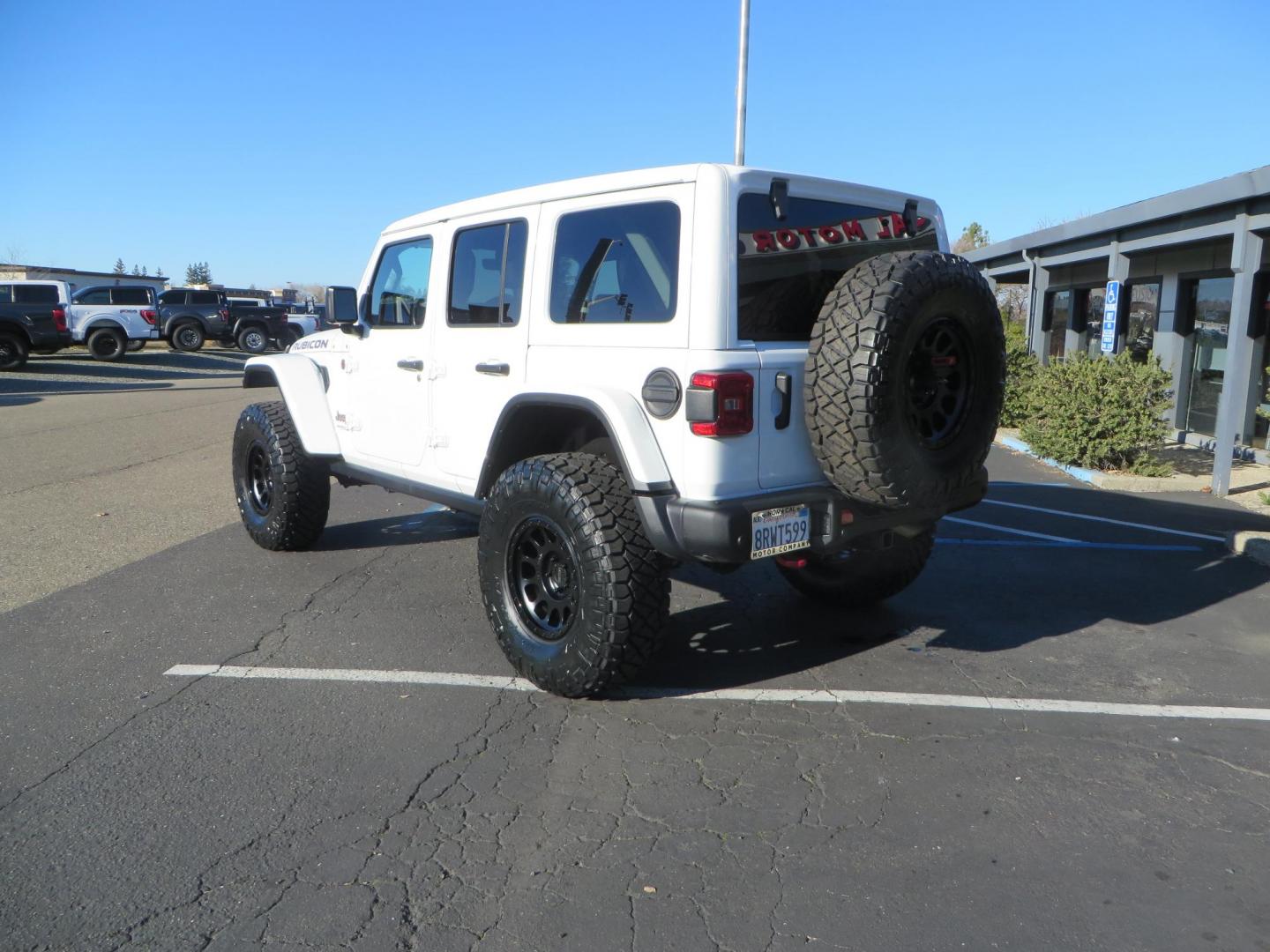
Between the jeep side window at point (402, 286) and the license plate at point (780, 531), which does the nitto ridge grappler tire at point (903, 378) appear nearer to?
the license plate at point (780, 531)

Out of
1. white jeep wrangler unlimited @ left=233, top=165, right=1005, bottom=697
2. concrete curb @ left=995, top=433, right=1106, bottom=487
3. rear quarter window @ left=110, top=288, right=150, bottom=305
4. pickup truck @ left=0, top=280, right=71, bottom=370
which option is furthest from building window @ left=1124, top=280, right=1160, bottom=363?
rear quarter window @ left=110, top=288, right=150, bottom=305

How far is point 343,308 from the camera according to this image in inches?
223

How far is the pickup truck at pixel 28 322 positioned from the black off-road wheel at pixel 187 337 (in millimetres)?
8054

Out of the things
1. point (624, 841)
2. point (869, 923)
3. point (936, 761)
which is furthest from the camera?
point (936, 761)

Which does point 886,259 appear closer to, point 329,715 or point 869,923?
point 869,923

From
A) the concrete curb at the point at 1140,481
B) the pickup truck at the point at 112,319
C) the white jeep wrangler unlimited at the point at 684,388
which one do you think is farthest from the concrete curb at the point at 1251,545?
the pickup truck at the point at 112,319

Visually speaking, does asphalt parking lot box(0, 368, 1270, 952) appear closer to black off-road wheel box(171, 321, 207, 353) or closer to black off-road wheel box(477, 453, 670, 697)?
black off-road wheel box(477, 453, 670, 697)

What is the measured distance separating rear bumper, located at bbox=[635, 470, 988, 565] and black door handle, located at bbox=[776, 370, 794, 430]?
27cm

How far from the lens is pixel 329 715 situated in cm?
400

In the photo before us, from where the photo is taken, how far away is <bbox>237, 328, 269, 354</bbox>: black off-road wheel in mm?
33094

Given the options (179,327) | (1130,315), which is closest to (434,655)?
(1130,315)

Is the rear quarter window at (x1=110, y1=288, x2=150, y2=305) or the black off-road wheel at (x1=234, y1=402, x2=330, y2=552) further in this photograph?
the rear quarter window at (x1=110, y1=288, x2=150, y2=305)

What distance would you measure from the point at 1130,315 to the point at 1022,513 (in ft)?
30.7

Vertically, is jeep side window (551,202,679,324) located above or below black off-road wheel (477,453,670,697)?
above
